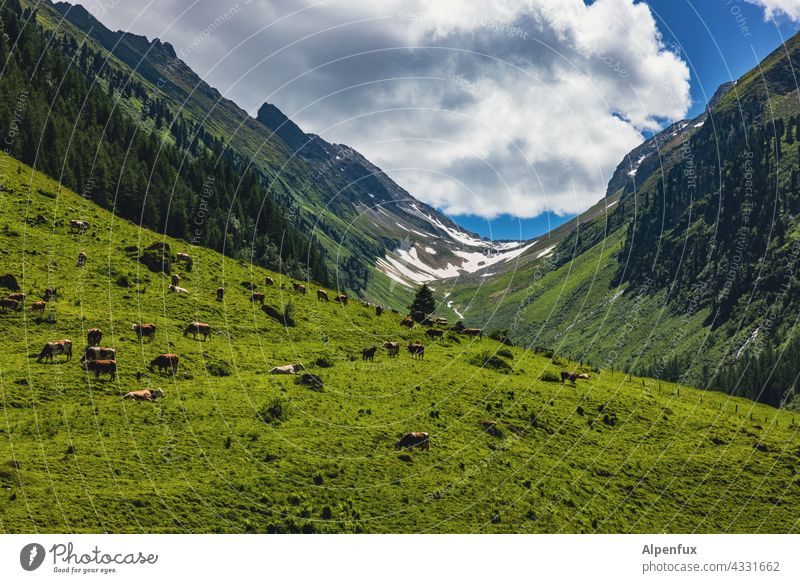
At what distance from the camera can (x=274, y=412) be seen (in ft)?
152

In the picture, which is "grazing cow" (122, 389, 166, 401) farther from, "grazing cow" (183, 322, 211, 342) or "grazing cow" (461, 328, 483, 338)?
"grazing cow" (461, 328, 483, 338)

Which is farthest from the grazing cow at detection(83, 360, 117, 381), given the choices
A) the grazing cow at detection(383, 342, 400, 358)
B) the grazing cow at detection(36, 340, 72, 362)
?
the grazing cow at detection(383, 342, 400, 358)

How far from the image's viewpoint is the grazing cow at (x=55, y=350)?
157ft

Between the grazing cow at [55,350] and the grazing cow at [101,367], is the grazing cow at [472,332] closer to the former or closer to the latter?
the grazing cow at [101,367]

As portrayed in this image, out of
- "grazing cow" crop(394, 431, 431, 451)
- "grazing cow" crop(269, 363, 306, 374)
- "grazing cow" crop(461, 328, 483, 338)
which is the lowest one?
"grazing cow" crop(394, 431, 431, 451)

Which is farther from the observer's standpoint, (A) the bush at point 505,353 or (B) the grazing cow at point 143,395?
(A) the bush at point 505,353

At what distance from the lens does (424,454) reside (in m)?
45.2

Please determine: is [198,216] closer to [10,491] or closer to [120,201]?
[120,201]

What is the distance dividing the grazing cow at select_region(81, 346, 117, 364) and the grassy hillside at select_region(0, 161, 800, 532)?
129 cm

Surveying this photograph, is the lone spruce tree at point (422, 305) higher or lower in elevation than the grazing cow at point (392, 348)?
higher

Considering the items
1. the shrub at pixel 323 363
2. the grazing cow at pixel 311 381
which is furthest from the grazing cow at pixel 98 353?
the shrub at pixel 323 363

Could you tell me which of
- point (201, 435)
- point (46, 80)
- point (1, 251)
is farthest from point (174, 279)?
point (46, 80)

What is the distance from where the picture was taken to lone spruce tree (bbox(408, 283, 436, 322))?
95500 millimetres

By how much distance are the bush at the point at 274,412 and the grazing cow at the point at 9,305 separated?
27.2 m
